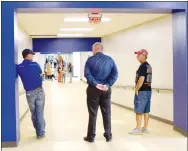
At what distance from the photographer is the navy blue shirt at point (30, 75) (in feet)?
19.6

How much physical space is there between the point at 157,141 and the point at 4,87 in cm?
261

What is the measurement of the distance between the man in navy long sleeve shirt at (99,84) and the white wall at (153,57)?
2.28m

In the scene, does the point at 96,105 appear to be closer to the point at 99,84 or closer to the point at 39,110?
the point at 99,84

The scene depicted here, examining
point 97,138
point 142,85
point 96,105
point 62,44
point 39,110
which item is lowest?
point 97,138

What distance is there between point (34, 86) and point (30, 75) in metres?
0.21

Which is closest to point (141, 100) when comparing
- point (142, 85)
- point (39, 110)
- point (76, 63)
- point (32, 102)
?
point (142, 85)

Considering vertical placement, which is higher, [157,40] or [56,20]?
[56,20]

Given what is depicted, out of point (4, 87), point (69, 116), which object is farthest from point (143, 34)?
point (4, 87)

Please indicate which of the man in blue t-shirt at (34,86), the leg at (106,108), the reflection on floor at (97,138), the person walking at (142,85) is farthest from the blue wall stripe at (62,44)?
the leg at (106,108)

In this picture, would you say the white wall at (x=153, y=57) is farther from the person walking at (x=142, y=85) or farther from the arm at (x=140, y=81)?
the arm at (x=140, y=81)

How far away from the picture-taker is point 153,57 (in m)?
8.70

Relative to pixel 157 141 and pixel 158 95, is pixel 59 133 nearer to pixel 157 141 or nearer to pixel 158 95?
pixel 157 141

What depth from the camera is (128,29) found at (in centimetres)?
1052

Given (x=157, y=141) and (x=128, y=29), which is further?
(x=128, y=29)
